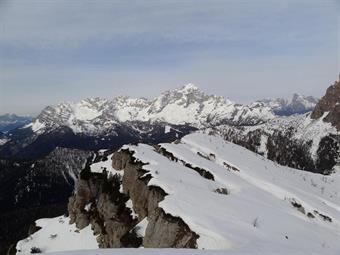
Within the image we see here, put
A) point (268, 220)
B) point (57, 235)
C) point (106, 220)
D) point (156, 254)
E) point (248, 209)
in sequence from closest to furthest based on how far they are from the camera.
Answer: point (156, 254), point (268, 220), point (248, 209), point (106, 220), point (57, 235)

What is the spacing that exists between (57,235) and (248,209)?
3272cm

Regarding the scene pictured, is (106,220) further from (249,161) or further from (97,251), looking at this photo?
(97,251)

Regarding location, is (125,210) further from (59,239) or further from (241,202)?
(241,202)

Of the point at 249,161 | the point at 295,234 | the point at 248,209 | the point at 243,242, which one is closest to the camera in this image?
the point at 243,242

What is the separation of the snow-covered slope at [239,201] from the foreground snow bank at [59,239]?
1585mm

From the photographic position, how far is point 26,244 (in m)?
56.9

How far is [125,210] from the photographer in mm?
45812

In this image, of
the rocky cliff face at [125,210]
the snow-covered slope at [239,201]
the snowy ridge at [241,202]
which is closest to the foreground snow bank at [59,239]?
the rocky cliff face at [125,210]

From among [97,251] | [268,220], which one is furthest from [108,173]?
[97,251]

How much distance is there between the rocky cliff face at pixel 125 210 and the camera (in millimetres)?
25781

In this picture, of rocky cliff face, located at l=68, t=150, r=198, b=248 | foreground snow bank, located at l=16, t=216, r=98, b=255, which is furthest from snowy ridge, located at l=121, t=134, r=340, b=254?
foreground snow bank, located at l=16, t=216, r=98, b=255

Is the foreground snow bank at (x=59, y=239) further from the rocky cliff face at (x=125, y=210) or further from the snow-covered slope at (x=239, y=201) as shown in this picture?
the snow-covered slope at (x=239, y=201)

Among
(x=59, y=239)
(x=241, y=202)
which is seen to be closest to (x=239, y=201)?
(x=241, y=202)

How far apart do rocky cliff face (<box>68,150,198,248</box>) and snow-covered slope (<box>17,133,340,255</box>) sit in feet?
2.06
